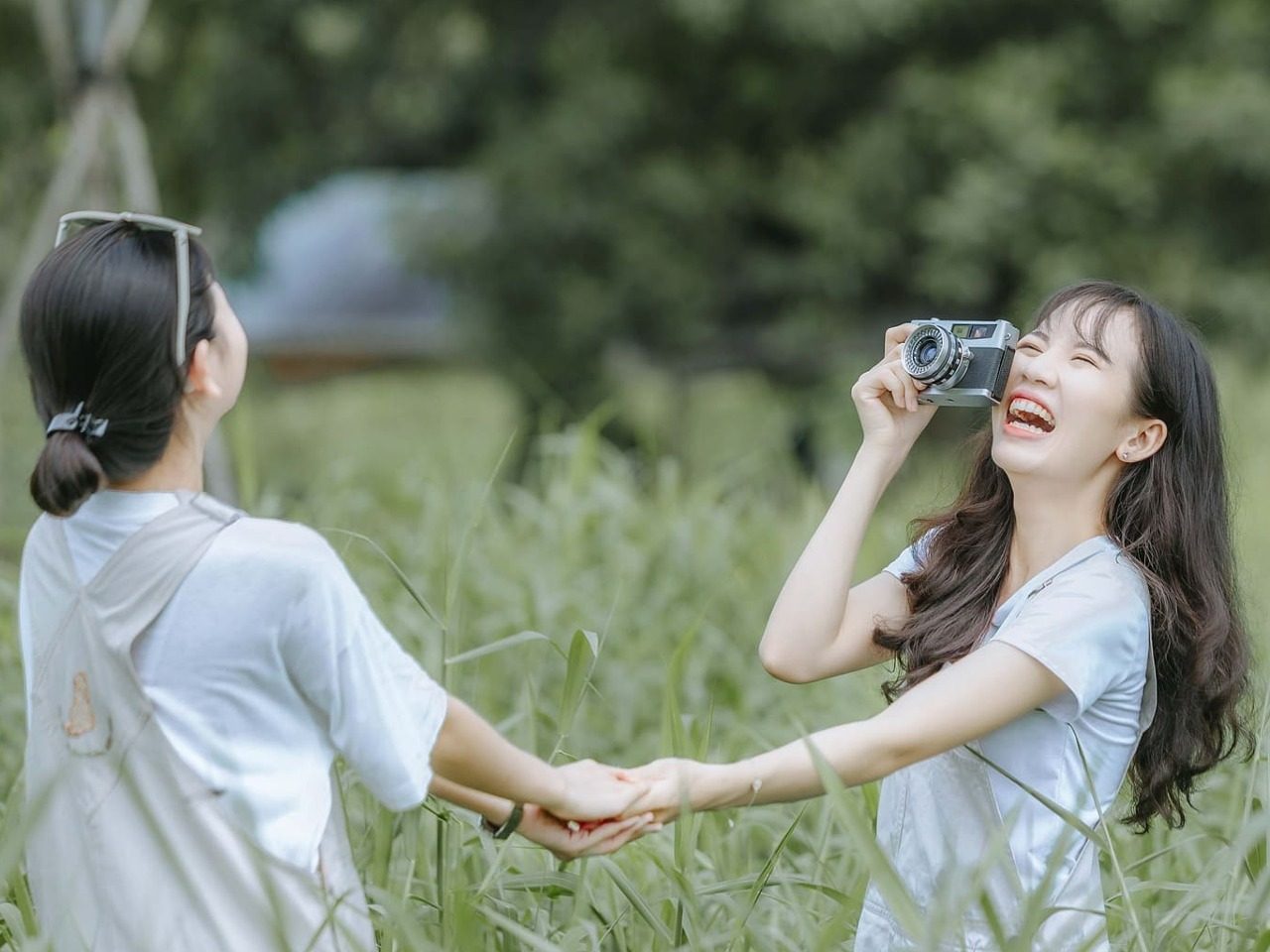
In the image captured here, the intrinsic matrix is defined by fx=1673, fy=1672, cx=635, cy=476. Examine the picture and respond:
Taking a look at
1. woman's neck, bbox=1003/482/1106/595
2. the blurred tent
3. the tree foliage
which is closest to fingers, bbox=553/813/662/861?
woman's neck, bbox=1003/482/1106/595

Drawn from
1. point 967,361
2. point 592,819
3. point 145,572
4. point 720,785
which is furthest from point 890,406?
point 145,572

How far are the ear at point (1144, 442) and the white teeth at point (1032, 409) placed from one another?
0.33ft

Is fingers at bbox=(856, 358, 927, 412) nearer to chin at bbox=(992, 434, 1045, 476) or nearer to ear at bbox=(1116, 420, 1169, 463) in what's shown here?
chin at bbox=(992, 434, 1045, 476)

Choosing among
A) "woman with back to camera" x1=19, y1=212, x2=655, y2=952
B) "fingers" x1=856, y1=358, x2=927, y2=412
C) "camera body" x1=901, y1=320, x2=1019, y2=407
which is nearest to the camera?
"woman with back to camera" x1=19, y1=212, x2=655, y2=952

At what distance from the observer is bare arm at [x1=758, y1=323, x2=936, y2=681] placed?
2074 mm

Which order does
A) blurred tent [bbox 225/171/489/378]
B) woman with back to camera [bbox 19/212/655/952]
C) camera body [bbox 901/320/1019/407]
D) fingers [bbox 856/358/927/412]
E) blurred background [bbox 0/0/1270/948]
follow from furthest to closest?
blurred tent [bbox 225/171/489/378]
blurred background [bbox 0/0/1270/948]
fingers [bbox 856/358/927/412]
camera body [bbox 901/320/1019/407]
woman with back to camera [bbox 19/212/655/952]

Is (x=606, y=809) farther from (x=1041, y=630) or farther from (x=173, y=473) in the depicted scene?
(x=173, y=473)

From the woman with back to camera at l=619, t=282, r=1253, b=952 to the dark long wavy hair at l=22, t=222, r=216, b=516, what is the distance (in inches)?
29.1

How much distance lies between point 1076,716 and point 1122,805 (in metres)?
1.12

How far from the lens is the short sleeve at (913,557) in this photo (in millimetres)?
2205

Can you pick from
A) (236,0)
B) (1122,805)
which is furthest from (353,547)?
(236,0)

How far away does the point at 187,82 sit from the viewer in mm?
9156

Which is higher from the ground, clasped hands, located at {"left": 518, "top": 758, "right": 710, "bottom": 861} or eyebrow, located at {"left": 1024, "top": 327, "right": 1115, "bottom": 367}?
eyebrow, located at {"left": 1024, "top": 327, "right": 1115, "bottom": 367}

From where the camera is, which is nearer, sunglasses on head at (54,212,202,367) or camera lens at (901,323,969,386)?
sunglasses on head at (54,212,202,367)
